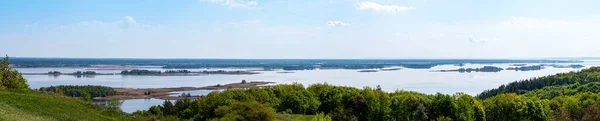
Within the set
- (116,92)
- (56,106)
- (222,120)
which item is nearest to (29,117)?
(56,106)

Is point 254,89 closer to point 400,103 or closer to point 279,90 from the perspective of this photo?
point 279,90

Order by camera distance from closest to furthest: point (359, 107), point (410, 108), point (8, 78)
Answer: point (8, 78) < point (410, 108) < point (359, 107)

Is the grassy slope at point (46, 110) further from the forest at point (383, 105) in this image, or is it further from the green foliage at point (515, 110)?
the green foliage at point (515, 110)

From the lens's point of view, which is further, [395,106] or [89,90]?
[89,90]

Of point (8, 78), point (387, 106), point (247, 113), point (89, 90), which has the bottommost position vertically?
point (89, 90)

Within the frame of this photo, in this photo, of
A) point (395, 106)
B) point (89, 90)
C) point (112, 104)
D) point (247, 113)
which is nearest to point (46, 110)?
point (247, 113)

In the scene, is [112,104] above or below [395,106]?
above

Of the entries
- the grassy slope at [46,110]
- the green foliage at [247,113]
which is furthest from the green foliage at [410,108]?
the grassy slope at [46,110]

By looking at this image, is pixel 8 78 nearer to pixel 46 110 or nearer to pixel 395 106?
pixel 46 110
